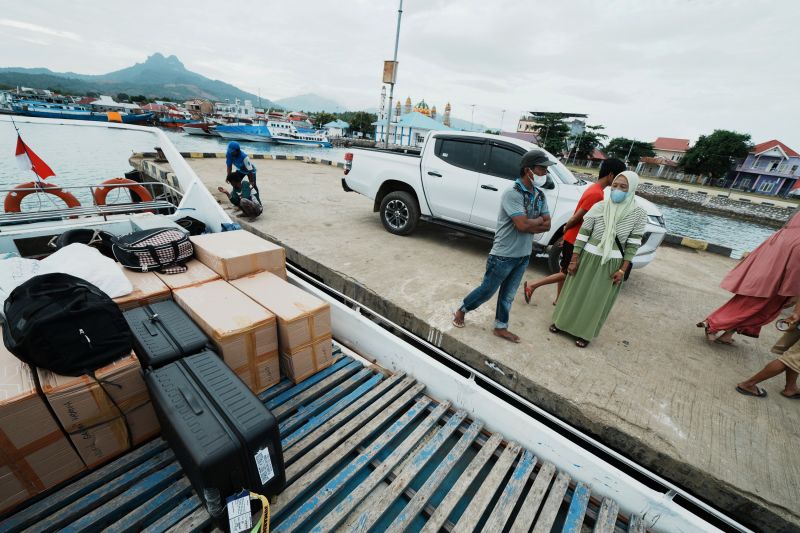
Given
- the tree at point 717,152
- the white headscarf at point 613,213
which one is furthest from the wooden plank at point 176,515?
the tree at point 717,152

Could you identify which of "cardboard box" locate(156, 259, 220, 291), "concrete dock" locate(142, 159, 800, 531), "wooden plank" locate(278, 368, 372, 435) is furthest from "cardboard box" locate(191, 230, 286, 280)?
"wooden plank" locate(278, 368, 372, 435)

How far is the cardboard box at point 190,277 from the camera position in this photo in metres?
2.70

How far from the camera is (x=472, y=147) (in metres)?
4.72

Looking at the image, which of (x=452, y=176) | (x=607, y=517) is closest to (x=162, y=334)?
(x=607, y=517)

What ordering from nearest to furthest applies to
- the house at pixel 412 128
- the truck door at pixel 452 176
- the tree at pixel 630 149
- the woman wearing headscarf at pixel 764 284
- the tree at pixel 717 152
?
the woman wearing headscarf at pixel 764 284, the truck door at pixel 452 176, the house at pixel 412 128, the tree at pixel 717 152, the tree at pixel 630 149

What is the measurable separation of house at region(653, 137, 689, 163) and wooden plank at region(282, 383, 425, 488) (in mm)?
70674

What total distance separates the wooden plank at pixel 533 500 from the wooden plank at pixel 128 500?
77.7 inches

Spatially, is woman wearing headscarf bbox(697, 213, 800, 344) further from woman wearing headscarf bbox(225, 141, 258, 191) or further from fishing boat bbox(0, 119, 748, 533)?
woman wearing headscarf bbox(225, 141, 258, 191)

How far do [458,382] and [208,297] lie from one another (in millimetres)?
2080

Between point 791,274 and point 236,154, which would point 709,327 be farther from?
point 236,154

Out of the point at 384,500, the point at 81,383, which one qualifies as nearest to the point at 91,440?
the point at 81,383

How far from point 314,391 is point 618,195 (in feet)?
9.81

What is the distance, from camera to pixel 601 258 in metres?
2.89

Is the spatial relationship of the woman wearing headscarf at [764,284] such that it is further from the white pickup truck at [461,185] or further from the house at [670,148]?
the house at [670,148]
